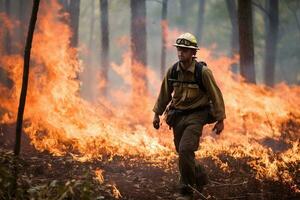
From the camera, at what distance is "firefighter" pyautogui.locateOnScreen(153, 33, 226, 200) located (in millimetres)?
6402

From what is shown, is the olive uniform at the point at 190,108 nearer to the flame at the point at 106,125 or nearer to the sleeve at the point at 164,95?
the sleeve at the point at 164,95

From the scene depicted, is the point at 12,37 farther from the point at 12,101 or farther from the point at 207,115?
the point at 207,115

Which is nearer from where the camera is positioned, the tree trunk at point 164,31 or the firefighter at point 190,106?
the firefighter at point 190,106

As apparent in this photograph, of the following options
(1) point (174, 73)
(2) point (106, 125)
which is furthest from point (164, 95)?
(2) point (106, 125)

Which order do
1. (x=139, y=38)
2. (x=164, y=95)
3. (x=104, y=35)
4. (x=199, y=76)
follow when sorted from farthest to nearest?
(x=104, y=35) < (x=139, y=38) < (x=164, y=95) < (x=199, y=76)

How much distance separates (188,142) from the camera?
20.8ft

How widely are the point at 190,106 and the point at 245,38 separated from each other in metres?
5.98

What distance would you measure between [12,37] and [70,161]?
1137cm

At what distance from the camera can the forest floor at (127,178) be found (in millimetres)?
5848

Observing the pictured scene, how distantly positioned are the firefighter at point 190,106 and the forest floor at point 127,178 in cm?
56

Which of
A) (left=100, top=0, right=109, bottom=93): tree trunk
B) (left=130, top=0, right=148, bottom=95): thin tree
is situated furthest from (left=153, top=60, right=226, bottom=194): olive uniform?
(left=100, top=0, right=109, bottom=93): tree trunk

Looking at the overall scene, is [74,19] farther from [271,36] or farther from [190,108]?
[190,108]

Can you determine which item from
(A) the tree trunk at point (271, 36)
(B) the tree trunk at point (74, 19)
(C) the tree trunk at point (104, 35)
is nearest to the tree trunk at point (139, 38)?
(B) the tree trunk at point (74, 19)

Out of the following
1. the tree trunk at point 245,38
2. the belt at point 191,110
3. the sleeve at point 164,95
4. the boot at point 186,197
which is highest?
the tree trunk at point 245,38
